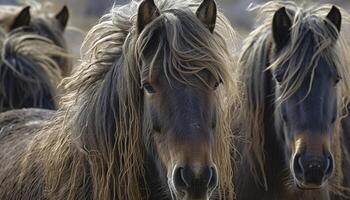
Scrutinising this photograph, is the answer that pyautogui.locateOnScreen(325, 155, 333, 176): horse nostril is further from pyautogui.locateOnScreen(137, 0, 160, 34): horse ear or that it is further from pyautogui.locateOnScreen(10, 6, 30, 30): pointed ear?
pyautogui.locateOnScreen(10, 6, 30, 30): pointed ear

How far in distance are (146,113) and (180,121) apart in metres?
0.24

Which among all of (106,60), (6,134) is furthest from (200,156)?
(6,134)

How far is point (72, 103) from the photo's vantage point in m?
4.51

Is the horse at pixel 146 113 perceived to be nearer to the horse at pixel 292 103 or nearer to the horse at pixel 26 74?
the horse at pixel 292 103

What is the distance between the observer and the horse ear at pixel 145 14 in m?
4.20

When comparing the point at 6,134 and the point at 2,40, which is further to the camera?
the point at 2,40

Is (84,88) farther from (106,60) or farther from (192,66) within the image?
(192,66)

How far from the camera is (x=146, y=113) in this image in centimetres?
418

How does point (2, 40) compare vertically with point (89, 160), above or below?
above

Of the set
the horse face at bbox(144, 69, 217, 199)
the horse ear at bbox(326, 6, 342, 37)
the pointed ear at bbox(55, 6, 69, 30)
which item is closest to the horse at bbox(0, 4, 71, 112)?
the pointed ear at bbox(55, 6, 69, 30)

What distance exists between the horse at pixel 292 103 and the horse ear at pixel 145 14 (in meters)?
1.02

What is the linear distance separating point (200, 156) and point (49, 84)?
2.97m

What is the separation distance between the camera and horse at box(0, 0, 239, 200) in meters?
3.99

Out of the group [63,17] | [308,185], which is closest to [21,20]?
[63,17]
